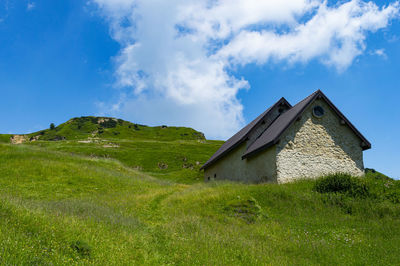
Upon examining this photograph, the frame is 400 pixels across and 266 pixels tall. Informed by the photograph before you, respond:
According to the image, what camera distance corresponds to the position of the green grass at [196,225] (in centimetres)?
654

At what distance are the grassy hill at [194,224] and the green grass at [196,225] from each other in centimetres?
3

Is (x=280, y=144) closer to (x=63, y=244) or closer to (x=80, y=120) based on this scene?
(x=63, y=244)

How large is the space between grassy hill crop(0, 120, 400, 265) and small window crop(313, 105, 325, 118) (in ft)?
21.0

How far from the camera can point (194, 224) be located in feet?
36.4

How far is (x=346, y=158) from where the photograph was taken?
22672mm

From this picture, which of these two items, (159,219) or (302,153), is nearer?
(159,219)

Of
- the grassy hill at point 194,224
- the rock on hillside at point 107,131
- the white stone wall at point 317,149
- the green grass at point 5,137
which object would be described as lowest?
the grassy hill at point 194,224

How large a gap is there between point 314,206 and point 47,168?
22.8 meters

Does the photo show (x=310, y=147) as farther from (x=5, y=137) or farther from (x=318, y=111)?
(x=5, y=137)

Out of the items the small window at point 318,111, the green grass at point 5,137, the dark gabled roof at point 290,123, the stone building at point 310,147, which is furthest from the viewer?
the green grass at point 5,137

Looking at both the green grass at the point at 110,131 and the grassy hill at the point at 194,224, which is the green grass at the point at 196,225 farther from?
the green grass at the point at 110,131

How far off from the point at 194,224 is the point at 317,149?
15.2 metres

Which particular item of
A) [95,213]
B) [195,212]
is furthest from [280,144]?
[95,213]

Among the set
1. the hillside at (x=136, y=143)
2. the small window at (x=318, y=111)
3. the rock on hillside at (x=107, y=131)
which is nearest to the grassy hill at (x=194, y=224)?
the small window at (x=318, y=111)
